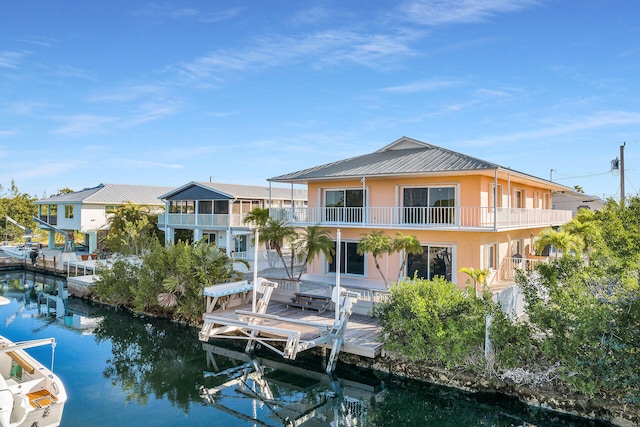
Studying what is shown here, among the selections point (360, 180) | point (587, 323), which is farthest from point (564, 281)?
point (360, 180)

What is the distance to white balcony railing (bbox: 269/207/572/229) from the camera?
57.7 ft

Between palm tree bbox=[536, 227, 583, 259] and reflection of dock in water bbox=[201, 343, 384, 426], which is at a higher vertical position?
palm tree bbox=[536, 227, 583, 259]

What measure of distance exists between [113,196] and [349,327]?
32168 millimetres

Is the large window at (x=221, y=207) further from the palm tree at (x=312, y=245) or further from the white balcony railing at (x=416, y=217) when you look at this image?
the palm tree at (x=312, y=245)

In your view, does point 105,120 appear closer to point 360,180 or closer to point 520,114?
point 360,180

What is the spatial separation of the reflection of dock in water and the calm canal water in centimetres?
3

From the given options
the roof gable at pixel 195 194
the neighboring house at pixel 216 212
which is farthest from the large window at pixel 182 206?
the roof gable at pixel 195 194

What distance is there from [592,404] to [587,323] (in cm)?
196

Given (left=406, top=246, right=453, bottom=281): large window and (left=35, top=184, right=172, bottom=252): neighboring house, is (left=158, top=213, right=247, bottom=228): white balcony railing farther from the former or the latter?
(left=406, top=246, right=453, bottom=281): large window

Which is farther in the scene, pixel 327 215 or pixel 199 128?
pixel 199 128

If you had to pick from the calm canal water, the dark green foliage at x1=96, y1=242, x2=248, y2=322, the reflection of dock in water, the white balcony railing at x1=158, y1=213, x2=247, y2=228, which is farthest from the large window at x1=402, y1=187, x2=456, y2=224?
the white balcony railing at x1=158, y1=213, x2=247, y2=228

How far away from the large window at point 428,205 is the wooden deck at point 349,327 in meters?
5.59

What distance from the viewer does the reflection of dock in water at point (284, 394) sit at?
10492mm

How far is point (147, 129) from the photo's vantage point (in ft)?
101
